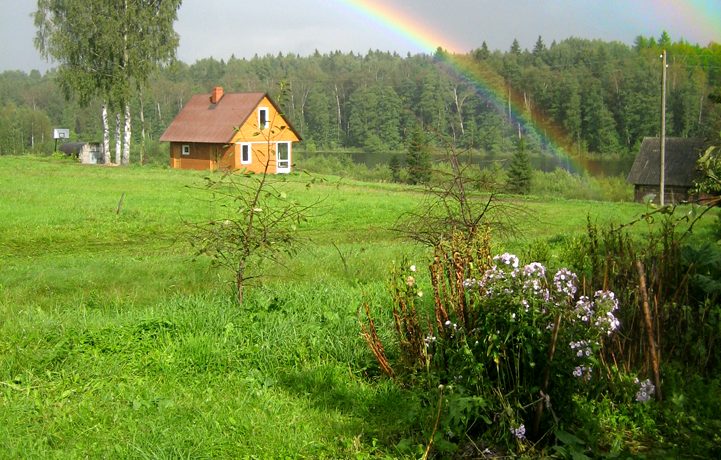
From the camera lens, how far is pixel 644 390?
15.3ft

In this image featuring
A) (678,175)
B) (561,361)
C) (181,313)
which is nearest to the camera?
(561,361)

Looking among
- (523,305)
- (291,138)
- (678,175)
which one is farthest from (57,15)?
(523,305)

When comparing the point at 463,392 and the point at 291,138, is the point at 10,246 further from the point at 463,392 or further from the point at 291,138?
the point at 291,138

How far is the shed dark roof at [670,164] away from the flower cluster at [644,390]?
126 ft

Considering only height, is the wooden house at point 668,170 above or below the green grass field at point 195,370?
above

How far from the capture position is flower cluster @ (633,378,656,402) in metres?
4.61

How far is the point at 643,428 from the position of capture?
14.8ft

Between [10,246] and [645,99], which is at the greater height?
[645,99]

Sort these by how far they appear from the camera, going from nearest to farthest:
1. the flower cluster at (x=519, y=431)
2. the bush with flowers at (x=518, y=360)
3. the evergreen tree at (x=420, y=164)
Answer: the flower cluster at (x=519, y=431) → the bush with flowers at (x=518, y=360) → the evergreen tree at (x=420, y=164)

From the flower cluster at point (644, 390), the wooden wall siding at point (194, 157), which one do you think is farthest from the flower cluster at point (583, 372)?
the wooden wall siding at point (194, 157)

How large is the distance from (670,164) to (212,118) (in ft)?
92.2

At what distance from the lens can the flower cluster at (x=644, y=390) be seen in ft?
15.1

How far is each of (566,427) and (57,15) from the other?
Result: 46.4 m

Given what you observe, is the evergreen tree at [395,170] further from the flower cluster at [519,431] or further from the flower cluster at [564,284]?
the flower cluster at [519,431]
